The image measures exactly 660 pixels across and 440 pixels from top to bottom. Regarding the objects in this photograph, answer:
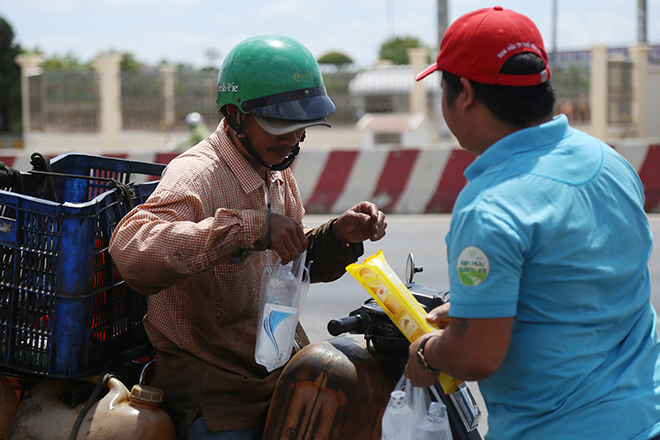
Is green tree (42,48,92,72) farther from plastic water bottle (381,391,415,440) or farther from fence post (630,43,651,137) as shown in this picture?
plastic water bottle (381,391,415,440)

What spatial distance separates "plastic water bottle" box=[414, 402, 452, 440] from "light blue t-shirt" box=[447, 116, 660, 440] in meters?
0.18

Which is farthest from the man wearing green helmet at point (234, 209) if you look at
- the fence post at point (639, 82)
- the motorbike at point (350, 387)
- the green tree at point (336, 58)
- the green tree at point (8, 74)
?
the green tree at point (336, 58)

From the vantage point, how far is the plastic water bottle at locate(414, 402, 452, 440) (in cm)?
175

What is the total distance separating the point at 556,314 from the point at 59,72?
79.2 feet

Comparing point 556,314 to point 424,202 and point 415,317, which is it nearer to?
point 415,317

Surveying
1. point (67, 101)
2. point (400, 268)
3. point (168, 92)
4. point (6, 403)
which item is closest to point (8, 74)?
point (67, 101)

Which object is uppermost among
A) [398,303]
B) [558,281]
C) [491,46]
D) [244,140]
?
[491,46]

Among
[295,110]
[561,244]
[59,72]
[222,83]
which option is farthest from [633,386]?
[59,72]

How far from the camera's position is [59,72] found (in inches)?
912

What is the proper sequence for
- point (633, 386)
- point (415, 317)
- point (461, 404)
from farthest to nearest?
point (461, 404)
point (415, 317)
point (633, 386)

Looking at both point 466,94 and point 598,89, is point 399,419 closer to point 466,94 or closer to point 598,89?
point 466,94

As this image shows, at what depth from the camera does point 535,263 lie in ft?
4.76

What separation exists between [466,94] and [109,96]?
916 inches

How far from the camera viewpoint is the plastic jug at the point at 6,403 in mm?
2320
